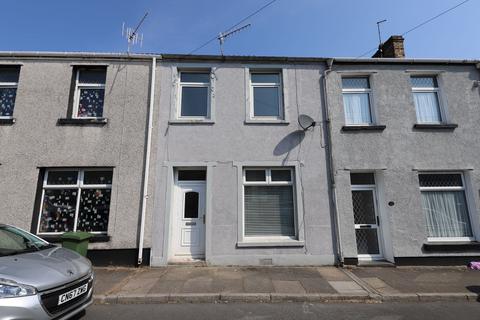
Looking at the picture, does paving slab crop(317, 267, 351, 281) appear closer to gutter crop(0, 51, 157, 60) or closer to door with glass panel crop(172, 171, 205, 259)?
door with glass panel crop(172, 171, 205, 259)

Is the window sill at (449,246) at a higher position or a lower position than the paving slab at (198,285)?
higher

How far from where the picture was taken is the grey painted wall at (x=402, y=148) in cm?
762

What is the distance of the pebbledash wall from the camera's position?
291 inches

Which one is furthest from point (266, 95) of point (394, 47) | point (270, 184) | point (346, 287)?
point (346, 287)

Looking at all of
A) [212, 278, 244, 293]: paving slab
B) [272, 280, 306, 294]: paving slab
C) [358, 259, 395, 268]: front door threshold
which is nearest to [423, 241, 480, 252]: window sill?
[358, 259, 395, 268]: front door threshold

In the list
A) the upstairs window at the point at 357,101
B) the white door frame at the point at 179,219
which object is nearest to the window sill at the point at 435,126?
the upstairs window at the point at 357,101

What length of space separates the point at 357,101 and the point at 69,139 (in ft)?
28.2

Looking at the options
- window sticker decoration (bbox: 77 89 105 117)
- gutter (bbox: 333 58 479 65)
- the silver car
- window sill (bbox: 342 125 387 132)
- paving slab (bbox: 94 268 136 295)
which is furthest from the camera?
gutter (bbox: 333 58 479 65)

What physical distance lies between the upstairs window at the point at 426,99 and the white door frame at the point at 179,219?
698 cm

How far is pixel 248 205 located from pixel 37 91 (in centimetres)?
695

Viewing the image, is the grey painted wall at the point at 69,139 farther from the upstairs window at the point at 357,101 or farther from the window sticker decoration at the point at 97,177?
the upstairs window at the point at 357,101

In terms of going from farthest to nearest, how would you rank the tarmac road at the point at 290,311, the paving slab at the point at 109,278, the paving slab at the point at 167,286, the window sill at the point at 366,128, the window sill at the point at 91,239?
the window sill at the point at 366,128 → the window sill at the point at 91,239 → the paving slab at the point at 109,278 → the paving slab at the point at 167,286 → the tarmac road at the point at 290,311

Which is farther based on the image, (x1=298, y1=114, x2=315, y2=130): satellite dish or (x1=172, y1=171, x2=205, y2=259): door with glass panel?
(x1=298, y1=114, x2=315, y2=130): satellite dish

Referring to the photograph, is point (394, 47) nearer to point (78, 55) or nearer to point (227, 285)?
point (227, 285)
